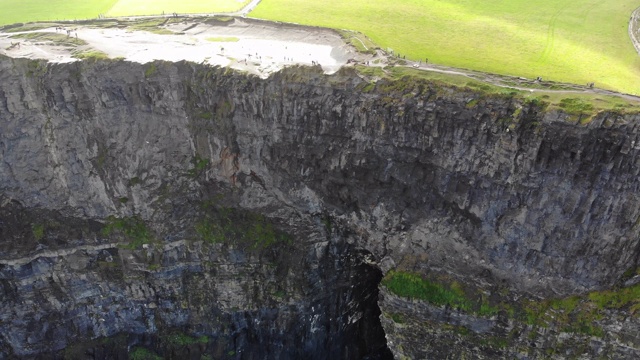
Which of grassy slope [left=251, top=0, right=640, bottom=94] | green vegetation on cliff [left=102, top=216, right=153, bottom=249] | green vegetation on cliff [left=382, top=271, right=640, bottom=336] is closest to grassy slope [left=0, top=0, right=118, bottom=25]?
grassy slope [left=251, top=0, right=640, bottom=94]

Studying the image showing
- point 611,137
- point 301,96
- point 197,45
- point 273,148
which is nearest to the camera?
point 611,137

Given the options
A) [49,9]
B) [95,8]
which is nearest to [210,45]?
[95,8]

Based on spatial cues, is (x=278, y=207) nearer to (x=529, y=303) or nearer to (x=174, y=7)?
(x=529, y=303)

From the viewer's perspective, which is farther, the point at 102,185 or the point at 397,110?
the point at 102,185

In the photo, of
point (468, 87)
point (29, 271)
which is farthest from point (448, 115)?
point (29, 271)

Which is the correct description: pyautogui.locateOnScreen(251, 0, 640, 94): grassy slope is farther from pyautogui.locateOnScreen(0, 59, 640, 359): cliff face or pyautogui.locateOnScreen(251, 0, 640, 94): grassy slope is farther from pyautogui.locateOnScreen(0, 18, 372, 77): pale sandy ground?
pyautogui.locateOnScreen(0, 59, 640, 359): cliff face

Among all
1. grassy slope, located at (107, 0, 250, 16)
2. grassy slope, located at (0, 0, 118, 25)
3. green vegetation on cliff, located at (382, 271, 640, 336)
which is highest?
grassy slope, located at (107, 0, 250, 16)

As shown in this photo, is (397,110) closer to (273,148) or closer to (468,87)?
(468,87)
